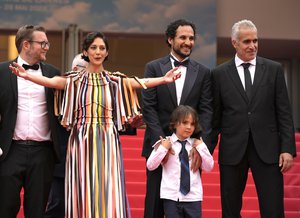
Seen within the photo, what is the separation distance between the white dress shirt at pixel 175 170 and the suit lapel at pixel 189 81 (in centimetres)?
36

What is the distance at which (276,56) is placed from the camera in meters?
15.4

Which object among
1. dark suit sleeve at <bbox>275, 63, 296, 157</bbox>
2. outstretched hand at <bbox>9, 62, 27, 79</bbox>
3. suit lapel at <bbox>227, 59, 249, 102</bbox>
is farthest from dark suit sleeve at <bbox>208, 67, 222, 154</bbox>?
outstretched hand at <bbox>9, 62, 27, 79</bbox>

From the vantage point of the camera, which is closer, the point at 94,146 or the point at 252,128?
the point at 94,146

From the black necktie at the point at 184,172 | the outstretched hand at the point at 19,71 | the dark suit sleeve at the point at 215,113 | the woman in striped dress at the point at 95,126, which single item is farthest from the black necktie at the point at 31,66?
the dark suit sleeve at the point at 215,113

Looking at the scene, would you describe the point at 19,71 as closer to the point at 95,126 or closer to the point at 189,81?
the point at 95,126

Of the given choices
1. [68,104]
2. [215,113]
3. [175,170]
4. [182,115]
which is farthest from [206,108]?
[68,104]

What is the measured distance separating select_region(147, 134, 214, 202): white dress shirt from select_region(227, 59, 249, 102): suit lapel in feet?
1.94

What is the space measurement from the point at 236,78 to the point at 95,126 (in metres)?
1.33

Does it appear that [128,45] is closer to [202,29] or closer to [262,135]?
[202,29]

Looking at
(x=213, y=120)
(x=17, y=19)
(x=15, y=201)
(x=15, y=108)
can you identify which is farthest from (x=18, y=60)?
(x=17, y=19)

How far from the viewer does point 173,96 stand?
5977mm

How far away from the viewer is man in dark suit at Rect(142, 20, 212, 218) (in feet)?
19.4

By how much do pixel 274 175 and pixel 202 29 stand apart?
8191mm

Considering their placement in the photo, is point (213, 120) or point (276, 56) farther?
point (276, 56)
